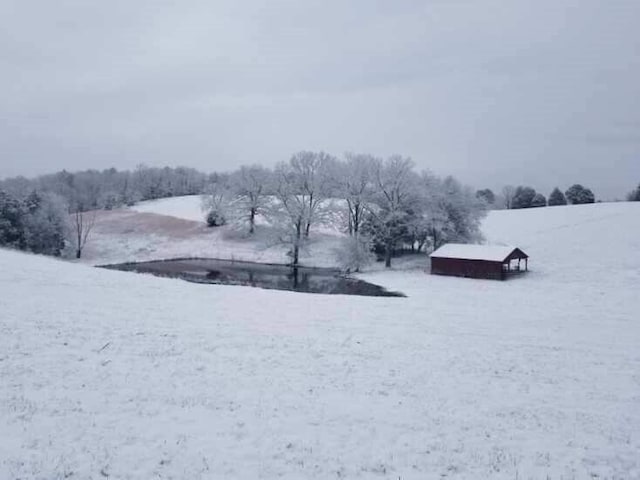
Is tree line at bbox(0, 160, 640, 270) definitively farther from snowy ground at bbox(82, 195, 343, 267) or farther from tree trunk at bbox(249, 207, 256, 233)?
snowy ground at bbox(82, 195, 343, 267)

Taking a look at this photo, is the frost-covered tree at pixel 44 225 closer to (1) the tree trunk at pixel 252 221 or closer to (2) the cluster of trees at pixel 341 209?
(2) the cluster of trees at pixel 341 209

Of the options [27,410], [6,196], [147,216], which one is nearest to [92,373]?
[27,410]

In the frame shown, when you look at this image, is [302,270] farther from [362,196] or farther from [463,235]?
[463,235]

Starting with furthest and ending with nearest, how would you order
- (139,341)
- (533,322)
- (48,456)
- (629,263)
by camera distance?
(629,263)
(533,322)
(139,341)
(48,456)

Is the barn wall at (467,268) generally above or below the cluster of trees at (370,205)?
below

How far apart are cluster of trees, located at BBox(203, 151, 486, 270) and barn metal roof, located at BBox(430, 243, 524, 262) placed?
224 inches

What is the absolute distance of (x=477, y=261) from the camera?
147 ft

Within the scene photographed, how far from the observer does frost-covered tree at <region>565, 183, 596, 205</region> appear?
4104 inches

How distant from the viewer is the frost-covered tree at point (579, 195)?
10425 centimetres

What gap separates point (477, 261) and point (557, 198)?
244 ft

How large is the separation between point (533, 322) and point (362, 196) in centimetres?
3449

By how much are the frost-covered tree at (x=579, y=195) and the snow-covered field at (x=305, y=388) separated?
87795 mm

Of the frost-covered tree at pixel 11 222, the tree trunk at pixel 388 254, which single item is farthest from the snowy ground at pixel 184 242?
the frost-covered tree at pixel 11 222

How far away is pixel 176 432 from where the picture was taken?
393 inches
